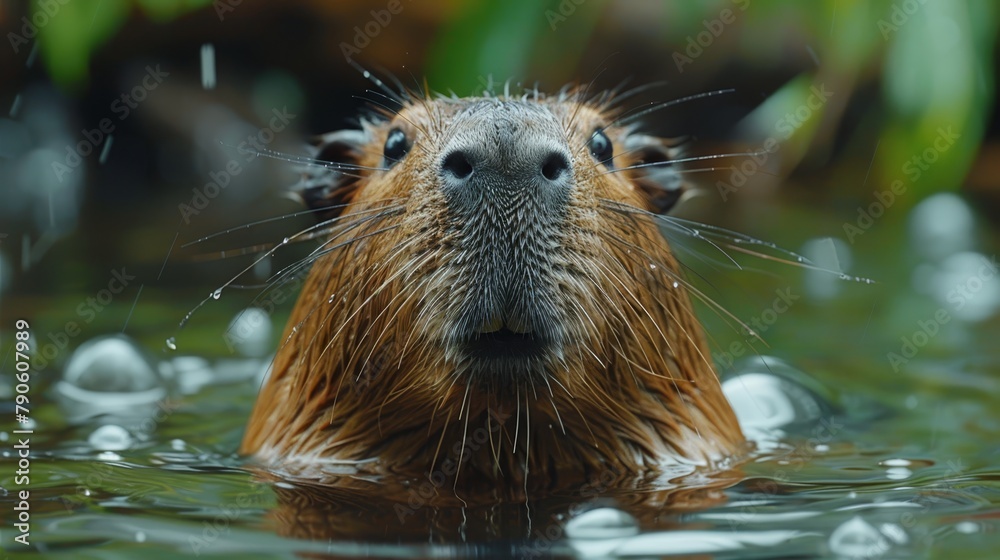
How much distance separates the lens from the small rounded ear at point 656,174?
3.82 m

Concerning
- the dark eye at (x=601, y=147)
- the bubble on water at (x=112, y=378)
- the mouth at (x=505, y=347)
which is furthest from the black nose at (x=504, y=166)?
the bubble on water at (x=112, y=378)

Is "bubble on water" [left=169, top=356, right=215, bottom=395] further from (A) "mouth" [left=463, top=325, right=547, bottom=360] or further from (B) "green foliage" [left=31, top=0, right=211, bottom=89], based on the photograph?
(A) "mouth" [left=463, top=325, right=547, bottom=360]

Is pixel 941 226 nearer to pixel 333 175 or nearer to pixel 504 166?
pixel 333 175

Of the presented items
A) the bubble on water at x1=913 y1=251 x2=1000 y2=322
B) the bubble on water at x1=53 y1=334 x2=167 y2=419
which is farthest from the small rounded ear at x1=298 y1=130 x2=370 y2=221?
the bubble on water at x1=913 y1=251 x2=1000 y2=322

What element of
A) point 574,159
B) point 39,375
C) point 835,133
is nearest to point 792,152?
point 835,133

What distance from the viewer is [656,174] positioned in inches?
152

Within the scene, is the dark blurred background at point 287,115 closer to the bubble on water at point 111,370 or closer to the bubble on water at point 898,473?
the bubble on water at point 111,370

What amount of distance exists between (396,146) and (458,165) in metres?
0.69

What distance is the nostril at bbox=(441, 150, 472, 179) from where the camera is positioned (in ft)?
9.09

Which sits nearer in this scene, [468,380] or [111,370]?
[468,380]

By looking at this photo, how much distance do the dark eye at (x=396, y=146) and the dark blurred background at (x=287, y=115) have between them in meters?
3.27

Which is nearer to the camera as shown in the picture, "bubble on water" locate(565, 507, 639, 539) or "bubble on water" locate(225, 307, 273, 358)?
"bubble on water" locate(565, 507, 639, 539)

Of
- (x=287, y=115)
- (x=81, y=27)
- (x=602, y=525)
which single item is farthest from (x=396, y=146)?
(x=287, y=115)

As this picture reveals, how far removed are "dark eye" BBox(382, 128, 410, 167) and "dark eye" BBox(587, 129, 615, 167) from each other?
Result: 506 millimetres
